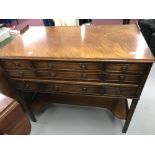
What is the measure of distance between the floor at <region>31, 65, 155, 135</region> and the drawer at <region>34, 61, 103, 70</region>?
75 centimetres

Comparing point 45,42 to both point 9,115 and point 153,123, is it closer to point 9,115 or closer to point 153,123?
point 9,115

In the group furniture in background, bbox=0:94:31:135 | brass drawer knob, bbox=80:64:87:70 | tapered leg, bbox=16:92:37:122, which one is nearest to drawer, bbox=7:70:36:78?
tapered leg, bbox=16:92:37:122

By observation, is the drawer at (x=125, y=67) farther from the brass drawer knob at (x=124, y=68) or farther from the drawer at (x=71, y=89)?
the drawer at (x=71, y=89)

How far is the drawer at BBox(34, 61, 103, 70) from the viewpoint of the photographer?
3.22 feet

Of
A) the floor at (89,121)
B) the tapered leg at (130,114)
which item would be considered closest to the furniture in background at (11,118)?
the tapered leg at (130,114)

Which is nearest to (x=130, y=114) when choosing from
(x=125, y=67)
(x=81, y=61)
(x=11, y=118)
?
(x=125, y=67)

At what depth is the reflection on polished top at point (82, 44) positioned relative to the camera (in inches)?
37.1

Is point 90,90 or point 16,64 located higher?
point 16,64

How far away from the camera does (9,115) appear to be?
1.58 feet

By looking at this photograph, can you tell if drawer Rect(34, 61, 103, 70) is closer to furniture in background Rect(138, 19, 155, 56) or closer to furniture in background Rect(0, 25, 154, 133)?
furniture in background Rect(0, 25, 154, 133)

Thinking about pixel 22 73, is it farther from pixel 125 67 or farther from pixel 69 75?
pixel 125 67

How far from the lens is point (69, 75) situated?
3.54 feet

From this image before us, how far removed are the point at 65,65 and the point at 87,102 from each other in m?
0.69
